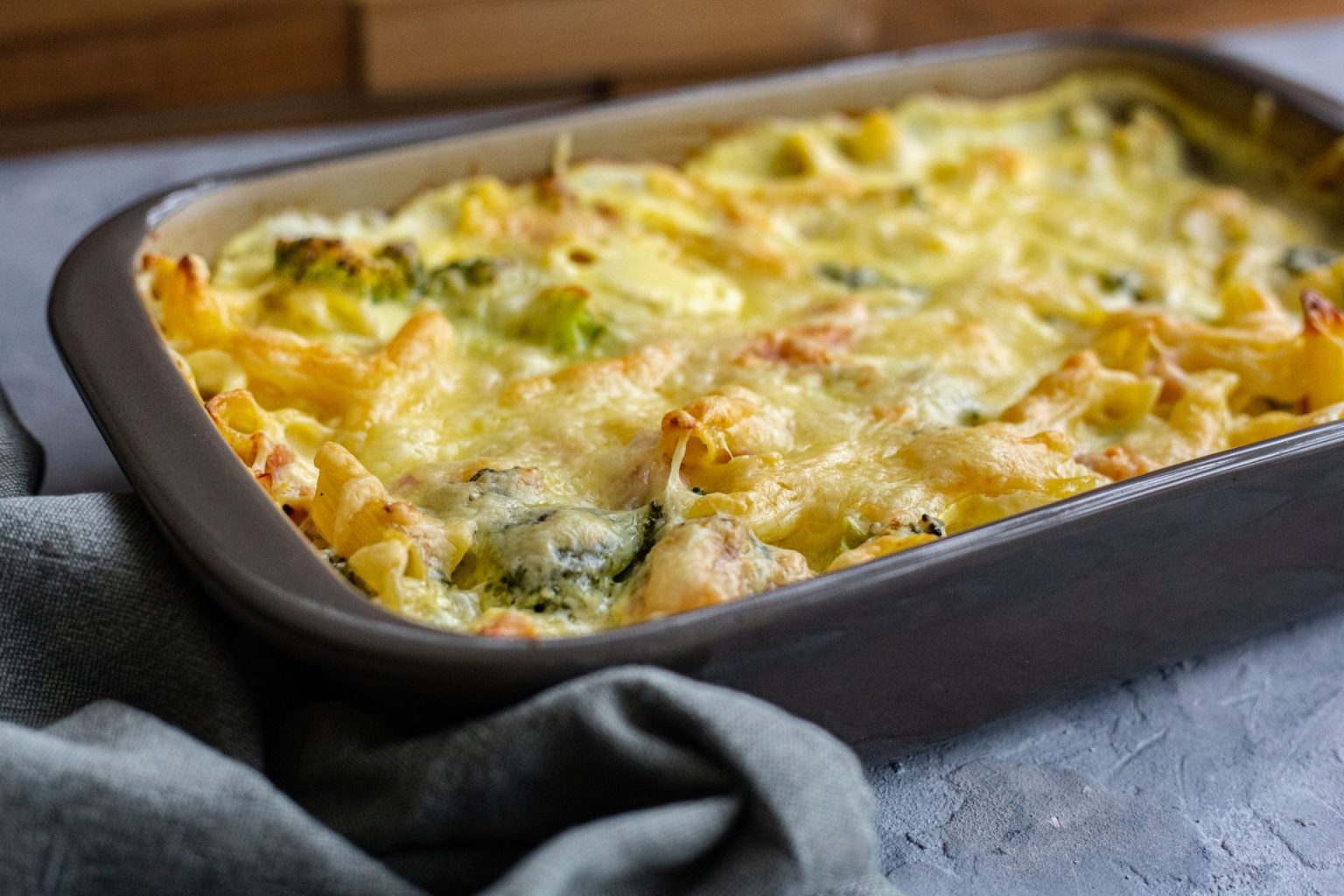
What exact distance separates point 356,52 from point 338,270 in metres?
1.68

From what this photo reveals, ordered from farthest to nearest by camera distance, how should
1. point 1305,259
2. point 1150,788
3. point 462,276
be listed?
point 1305,259
point 462,276
point 1150,788

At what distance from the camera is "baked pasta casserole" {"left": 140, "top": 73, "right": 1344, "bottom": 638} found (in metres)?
1.63

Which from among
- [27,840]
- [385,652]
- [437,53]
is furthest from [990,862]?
[437,53]

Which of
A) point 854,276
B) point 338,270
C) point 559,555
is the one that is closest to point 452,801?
point 559,555

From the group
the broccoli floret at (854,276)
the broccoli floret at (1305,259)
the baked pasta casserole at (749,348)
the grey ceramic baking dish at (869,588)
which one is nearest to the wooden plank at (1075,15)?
the baked pasta casserole at (749,348)

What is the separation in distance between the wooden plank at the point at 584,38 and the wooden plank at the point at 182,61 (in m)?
0.13

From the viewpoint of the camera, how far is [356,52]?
3.60 meters

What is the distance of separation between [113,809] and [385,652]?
0.88ft

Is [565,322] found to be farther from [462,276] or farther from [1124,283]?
[1124,283]

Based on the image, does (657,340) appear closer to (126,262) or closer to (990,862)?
(126,262)

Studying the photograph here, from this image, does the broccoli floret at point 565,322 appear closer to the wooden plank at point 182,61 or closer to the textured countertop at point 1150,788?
the textured countertop at point 1150,788

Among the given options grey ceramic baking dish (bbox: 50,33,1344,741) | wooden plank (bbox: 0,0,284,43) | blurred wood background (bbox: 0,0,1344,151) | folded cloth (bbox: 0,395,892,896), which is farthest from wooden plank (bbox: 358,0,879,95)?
folded cloth (bbox: 0,395,892,896)

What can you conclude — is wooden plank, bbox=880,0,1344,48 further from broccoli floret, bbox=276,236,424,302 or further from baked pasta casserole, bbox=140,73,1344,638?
broccoli floret, bbox=276,236,424,302

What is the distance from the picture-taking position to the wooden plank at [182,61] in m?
3.35
